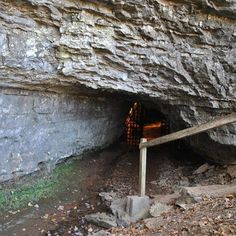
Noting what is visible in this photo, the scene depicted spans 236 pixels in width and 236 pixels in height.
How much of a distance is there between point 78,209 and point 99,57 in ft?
10.1

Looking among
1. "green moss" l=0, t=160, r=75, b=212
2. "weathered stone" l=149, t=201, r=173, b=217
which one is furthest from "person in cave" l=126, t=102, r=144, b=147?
"weathered stone" l=149, t=201, r=173, b=217

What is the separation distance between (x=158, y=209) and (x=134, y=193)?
216 cm

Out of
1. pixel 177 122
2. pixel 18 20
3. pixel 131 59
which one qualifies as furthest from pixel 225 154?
pixel 18 20

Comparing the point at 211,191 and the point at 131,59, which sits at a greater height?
the point at 131,59

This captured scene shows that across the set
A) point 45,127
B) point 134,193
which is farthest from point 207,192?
point 45,127

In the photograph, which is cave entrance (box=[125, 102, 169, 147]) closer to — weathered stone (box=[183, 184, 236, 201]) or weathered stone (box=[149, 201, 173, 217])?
weathered stone (box=[183, 184, 236, 201])

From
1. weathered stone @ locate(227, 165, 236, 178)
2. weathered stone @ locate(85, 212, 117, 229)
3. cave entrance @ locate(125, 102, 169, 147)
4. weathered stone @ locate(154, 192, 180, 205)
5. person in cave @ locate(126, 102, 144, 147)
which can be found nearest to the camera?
weathered stone @ locate(85, 212, 117, 229)

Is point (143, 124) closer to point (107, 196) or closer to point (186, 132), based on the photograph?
point (107, 196)

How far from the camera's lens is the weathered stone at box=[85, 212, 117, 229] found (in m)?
5.93

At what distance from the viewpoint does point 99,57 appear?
6.94m

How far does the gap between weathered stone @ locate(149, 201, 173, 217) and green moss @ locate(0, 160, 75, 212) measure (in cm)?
294

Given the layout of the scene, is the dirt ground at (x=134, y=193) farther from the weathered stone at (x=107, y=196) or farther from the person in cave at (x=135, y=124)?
the person in cave at (x=135, y=124)

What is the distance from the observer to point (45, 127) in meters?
8.08

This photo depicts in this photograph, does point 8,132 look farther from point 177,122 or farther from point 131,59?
point 177,122
